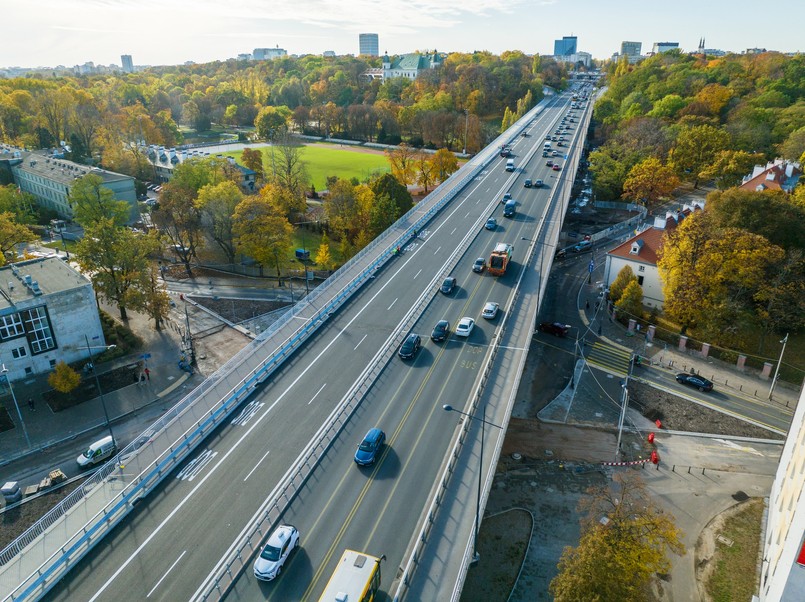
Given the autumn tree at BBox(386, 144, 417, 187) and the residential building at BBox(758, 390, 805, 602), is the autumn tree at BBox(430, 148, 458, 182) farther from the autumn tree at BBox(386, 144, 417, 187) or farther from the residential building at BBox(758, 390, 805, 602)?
the residential building at BBox(758, 390, 805, 602)

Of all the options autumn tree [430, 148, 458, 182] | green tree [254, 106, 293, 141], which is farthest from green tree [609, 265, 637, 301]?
green tree [254, 106, 293, 141]

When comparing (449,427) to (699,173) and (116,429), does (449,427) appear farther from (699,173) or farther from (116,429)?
(699,173)

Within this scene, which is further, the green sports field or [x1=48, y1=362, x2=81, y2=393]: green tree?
the green sports field

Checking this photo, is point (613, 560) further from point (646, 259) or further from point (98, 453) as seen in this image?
point (646, 259)

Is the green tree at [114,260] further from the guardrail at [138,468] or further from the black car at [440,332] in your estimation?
the black car at [440,332]

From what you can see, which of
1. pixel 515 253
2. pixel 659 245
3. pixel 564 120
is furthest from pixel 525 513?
pixel 564 120

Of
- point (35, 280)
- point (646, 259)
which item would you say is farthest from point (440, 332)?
point (35, 280)
